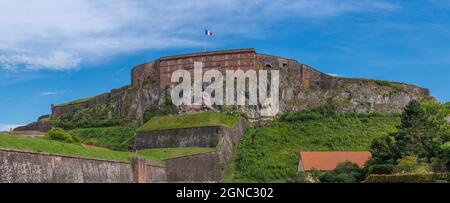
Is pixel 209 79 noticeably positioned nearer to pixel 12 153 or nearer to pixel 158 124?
pixel 158 124

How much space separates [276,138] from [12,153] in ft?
86.8

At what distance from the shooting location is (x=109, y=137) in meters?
54.5

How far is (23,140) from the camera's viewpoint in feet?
82.4

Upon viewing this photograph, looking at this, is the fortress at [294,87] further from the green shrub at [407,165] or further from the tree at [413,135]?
the green shrub at [407,165]

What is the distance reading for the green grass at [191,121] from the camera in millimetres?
46431

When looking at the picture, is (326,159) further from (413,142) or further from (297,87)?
(297,87)

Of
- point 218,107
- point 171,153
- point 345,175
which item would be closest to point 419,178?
point 345,175

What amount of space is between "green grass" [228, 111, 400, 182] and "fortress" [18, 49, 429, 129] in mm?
2084

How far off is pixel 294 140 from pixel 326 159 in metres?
6.06

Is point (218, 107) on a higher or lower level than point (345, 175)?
higher

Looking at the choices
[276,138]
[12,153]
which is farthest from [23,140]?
[276,138]

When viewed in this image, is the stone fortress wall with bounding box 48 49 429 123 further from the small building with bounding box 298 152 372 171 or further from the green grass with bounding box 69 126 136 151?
the small building with bounding box 298 152 372 171
